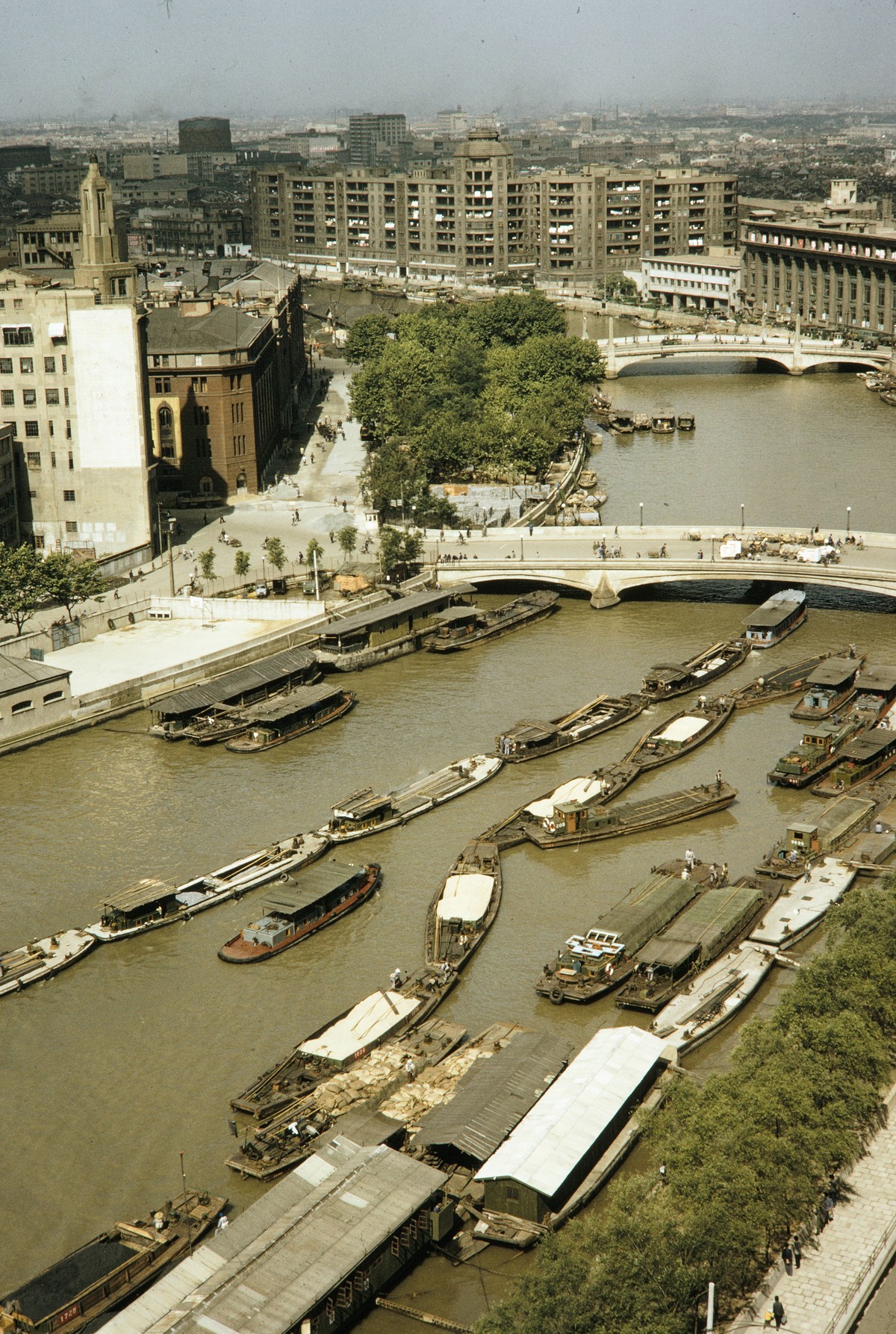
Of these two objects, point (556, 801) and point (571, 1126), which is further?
point (556, 801)

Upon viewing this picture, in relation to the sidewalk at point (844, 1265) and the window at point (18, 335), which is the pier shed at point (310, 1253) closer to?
the sidewalk at point (844, 1265)

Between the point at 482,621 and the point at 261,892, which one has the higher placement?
the point at 482,621

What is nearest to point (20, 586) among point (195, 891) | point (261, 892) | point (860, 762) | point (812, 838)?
point (195, 891)

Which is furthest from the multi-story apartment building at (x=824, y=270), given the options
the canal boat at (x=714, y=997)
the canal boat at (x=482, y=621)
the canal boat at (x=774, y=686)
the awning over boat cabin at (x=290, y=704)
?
the canal boat at (x=714, y=997)

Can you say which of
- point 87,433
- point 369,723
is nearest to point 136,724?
point 369,723

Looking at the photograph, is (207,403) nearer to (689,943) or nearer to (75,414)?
(75,414)

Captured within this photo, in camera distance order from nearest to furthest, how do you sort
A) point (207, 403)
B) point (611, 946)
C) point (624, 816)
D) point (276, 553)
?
point (611, 946), point (624, 816), point (276, 553), point (207, 403)

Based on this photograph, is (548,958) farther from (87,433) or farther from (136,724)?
(87,433)
